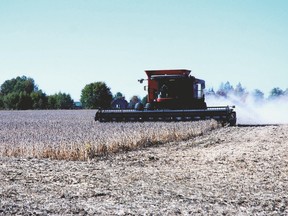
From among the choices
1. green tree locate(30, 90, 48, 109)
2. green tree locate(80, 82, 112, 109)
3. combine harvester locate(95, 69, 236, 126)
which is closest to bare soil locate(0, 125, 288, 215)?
combine harvester locate(95, 69, 236, 126)

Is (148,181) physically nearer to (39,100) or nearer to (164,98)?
(164,98)

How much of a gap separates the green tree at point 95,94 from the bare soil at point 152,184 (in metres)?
92.7

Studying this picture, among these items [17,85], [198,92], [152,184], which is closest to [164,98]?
[198,92]

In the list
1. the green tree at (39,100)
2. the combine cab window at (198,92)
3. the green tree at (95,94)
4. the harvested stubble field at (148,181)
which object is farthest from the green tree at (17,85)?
the harvested stubble field at (148,181)

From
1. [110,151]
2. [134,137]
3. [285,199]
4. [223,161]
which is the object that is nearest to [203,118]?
[134,137]

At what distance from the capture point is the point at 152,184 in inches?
316

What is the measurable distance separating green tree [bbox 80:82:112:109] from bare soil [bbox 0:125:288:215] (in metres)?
92.7

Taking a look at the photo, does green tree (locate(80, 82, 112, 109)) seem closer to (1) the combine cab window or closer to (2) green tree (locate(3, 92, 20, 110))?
(2) green tree (locate(3, 92, 20, 110))

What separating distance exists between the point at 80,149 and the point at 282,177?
5.32 metres

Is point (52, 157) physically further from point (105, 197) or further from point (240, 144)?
point (240, 144)

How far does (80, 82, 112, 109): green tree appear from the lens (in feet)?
350

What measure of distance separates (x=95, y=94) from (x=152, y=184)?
4085 inches

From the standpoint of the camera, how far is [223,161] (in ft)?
35.6

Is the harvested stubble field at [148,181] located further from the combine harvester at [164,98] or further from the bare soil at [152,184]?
the combine harvester at [164,98]
